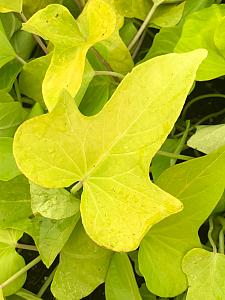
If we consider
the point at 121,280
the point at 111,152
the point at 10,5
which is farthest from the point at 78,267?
the point at 10,5

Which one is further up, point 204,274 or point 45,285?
point 204,274

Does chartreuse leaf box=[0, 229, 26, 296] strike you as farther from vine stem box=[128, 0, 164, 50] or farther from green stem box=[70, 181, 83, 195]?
vine stem box=[128, 0, 164, 50]

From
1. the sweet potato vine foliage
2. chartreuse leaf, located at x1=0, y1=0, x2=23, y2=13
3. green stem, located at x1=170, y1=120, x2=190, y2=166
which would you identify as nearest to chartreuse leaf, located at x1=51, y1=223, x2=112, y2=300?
the sweet potato vine foliage

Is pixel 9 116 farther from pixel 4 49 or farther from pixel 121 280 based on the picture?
pixel 121 280

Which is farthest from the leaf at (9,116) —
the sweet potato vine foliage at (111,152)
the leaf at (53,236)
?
the leaf at (53,236)

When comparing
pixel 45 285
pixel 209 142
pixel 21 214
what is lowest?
pixel 45 285

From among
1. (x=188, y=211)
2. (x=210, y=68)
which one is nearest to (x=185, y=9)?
(x=210, y=68)

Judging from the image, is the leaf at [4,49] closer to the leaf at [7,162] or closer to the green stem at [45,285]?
the leaf at [7,162]
